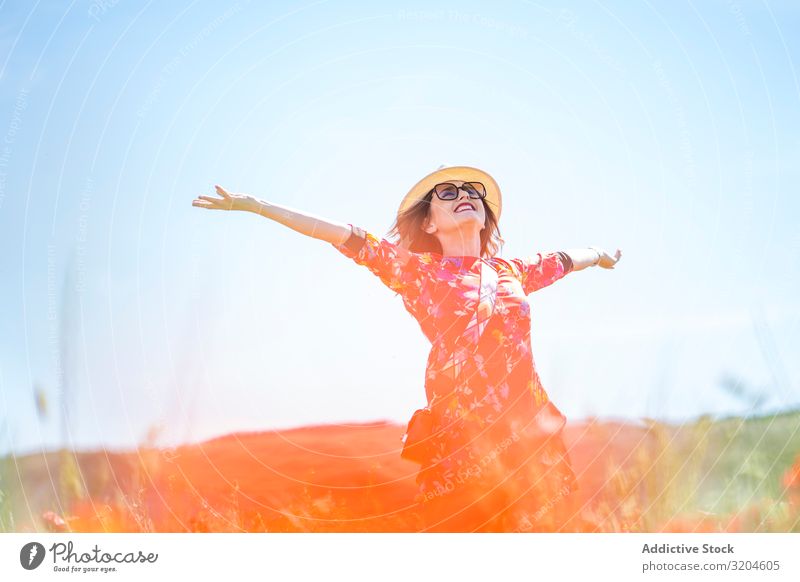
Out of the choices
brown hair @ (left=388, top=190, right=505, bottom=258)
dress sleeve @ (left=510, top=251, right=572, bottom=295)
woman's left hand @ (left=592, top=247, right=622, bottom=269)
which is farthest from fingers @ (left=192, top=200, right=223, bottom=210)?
woman's left hand @ (left=592, top=247, right=622, bottom=269)

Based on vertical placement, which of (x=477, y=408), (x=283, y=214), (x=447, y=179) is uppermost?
(x=447, y=179)

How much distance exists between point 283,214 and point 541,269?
154cm

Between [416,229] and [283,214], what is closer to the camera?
[283,214]

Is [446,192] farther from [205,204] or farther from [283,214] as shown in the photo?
[205,204]

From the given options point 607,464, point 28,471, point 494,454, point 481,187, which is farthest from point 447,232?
point 28,471

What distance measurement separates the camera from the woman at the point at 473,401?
5.16 metres

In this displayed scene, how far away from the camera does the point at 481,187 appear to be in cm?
559

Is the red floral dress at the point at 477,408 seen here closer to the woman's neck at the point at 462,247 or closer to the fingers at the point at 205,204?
the woman's neck at the point at 462,247

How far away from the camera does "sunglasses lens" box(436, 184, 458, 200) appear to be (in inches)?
217

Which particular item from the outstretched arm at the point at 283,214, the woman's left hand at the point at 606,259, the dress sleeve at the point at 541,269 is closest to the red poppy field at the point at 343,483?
the dress sleeve at the point at 541,269

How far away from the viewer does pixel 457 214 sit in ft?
17.9
